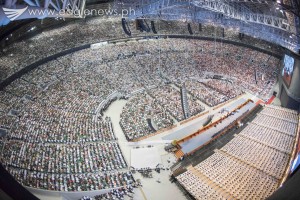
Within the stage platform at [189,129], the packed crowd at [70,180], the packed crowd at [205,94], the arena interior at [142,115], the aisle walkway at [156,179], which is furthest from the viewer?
the packed crowd at [205,94]

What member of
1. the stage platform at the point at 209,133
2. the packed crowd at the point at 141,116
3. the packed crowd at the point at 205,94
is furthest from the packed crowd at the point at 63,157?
the packed crowd at the point at 205,94

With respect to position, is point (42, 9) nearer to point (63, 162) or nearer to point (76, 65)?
point (63, 162)

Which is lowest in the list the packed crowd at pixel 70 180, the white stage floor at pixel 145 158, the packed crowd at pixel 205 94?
the white stage floor at pixel 145 158

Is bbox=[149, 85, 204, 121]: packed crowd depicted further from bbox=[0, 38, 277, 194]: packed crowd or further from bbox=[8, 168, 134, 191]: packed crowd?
bbox=[8, 168, 134, 191]: packed crowd

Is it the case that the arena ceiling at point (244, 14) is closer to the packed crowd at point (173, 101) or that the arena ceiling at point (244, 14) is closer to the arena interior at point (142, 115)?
the arena interior at point (142, 115)

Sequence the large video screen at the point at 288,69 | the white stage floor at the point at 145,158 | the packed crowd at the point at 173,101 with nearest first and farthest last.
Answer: the white stage floor at the point at 145,158, the packed crowd at the point at 173,101, the large video screen at the point at 288,69

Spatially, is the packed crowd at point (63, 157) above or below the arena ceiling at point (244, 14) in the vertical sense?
below

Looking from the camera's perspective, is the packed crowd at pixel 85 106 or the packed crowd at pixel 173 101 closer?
the packed crowd at pixel 85 106
